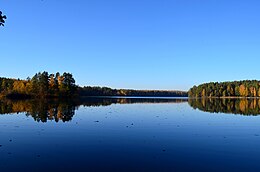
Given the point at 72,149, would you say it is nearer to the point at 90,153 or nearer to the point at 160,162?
the point at 90,153

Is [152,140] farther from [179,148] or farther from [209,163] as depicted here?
[209,163]

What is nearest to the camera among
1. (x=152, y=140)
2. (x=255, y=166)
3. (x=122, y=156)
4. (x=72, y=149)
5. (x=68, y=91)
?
(x=255, y=166)

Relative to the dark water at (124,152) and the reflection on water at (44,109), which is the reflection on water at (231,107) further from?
the dark water at (124,152)

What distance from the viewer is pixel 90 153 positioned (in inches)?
703

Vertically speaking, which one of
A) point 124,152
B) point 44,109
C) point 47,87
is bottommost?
point 124,152

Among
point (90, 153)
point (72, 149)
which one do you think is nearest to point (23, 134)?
point (72, 149)

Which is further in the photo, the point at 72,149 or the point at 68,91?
the point at 68,91

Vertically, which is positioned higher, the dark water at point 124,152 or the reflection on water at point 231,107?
the reflection on water at point 231,107

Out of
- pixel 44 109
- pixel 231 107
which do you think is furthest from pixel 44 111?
pixel 231 107

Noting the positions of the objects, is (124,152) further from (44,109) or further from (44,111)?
(44,109)

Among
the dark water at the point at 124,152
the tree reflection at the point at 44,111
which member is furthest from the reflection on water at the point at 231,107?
the dark water at the point at 124,152

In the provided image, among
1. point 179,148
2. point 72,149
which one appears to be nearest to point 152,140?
point 179,148

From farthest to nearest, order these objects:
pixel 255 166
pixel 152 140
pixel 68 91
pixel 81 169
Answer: pixel 68 91, pixel 152 140, pixel 255 166, pixel 81 169

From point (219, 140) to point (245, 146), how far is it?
2.68 m
